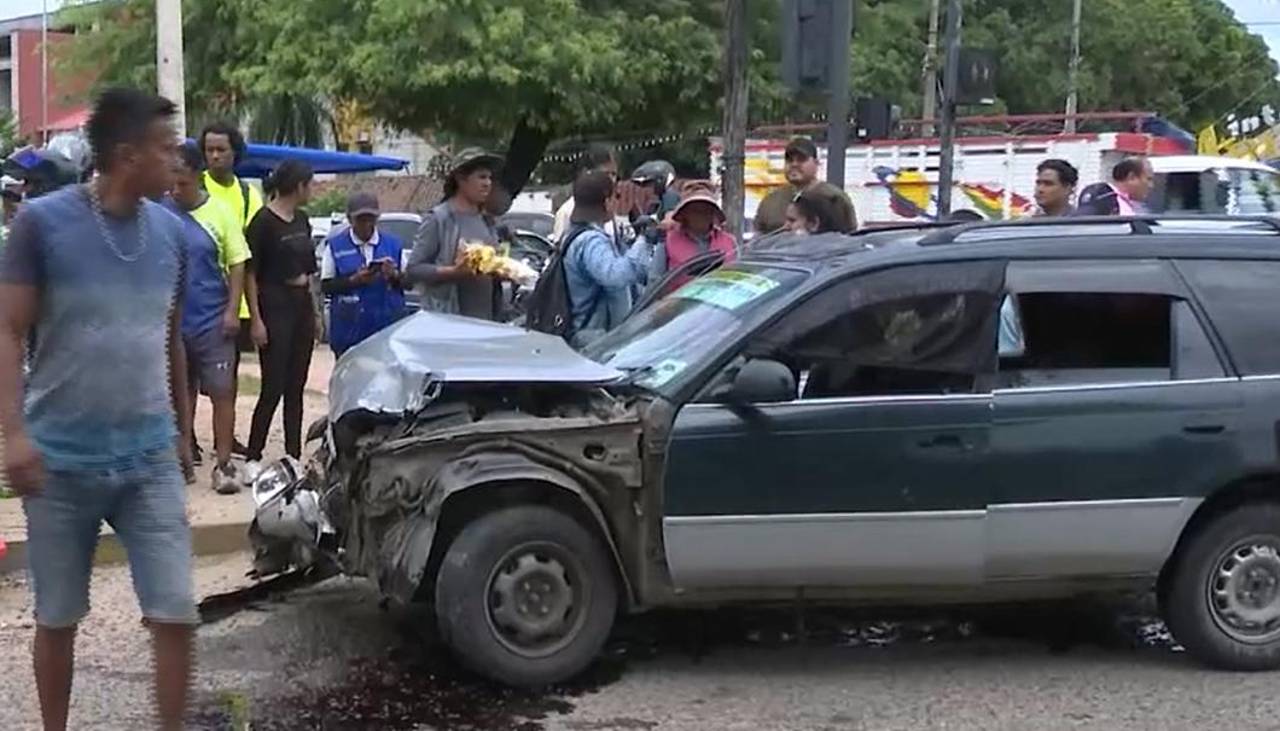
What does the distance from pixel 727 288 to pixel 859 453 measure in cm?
94

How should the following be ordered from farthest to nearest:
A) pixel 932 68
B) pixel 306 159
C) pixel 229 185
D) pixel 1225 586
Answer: pixel 932 68 < pixel 306 159 < pixel 229 185 < pixel 1225 586

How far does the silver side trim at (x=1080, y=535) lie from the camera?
229 inches

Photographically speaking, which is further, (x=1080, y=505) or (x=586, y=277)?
(x=586, y=277)

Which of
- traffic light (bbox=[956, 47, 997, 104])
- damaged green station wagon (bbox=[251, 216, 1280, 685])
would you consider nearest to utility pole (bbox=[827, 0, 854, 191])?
traffic light (bbox=[956, 47, 997, 104])

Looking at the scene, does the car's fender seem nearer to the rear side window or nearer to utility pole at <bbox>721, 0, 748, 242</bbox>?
the rear side window

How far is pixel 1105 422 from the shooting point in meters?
5.85

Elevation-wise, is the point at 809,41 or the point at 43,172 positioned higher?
the point at 809,41

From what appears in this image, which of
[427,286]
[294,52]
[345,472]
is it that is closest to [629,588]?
[345,472]

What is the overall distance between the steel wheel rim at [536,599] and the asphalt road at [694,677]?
0.61ft

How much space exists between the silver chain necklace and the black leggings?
413cm

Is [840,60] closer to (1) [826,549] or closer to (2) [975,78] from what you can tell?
(2) [975,78]

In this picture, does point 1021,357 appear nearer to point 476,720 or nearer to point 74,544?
point 476,720

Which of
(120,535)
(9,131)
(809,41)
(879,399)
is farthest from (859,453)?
(9,131)

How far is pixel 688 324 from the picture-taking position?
6242mm
